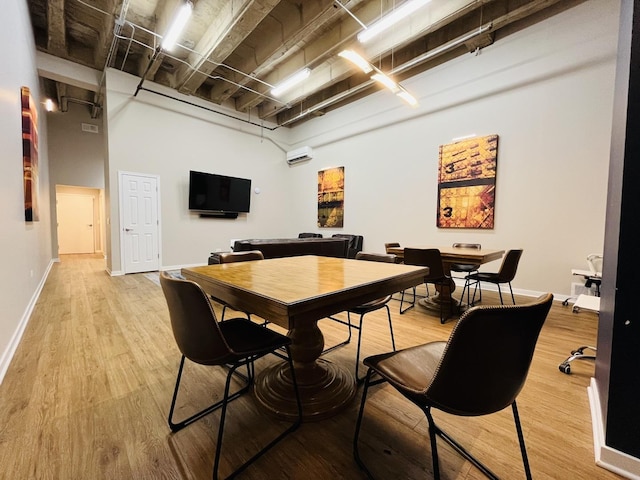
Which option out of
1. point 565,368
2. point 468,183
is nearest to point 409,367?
point 565,368

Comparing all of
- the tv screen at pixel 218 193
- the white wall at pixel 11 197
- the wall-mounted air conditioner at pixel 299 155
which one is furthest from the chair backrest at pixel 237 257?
the wall-mounted air conditioner at pixel 299 155

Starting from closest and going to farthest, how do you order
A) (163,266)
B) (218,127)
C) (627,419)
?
(627,419) → (163,266) → (218,127)

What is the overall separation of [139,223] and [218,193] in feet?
5.92

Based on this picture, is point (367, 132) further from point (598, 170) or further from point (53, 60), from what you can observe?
point (53, 60)

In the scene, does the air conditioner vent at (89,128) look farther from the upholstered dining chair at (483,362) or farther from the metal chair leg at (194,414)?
the upholstered dining chair at (483,362)

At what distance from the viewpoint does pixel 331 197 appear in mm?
6840

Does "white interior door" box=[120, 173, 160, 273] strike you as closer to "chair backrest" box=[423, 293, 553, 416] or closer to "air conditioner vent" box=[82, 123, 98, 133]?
"air conditioner vent" box=[82, 123, 98, 133]

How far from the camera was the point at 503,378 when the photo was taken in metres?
0.84

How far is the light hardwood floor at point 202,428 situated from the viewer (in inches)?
44.9

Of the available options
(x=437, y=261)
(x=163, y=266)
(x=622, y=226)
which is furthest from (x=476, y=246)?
(x=163, y=266)

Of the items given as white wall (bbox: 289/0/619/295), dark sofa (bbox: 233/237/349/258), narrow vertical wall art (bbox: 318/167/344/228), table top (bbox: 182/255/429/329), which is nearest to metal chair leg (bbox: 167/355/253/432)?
table top (bbox: 182/255/429/329)

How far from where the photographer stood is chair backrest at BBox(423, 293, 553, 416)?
76 cm

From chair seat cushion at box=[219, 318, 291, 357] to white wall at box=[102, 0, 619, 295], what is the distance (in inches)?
165

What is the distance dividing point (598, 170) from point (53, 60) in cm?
871
